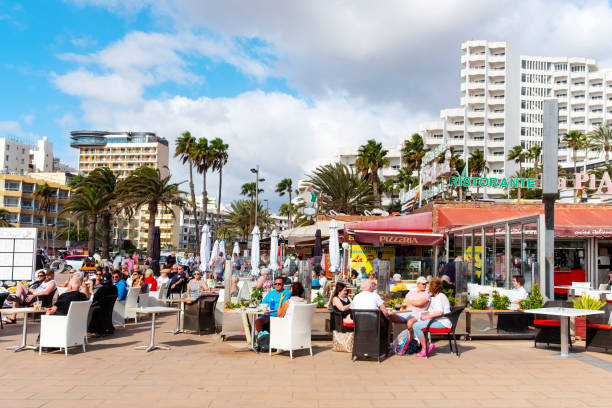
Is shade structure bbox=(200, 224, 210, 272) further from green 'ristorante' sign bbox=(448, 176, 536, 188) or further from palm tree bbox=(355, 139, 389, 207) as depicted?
palm tree bbox=(355, 139, 389, 207)

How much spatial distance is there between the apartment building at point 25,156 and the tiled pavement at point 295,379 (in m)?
123

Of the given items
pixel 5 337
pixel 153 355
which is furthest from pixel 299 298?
pixel 5 337

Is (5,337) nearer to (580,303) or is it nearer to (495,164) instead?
(580,303)

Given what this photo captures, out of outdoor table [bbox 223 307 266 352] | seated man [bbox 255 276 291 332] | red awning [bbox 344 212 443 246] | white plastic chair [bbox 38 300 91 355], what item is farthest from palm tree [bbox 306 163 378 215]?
white plastic chair [bbox 38 300 91 355]

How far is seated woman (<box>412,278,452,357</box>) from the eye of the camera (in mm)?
8852

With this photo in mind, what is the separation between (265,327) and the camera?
9.59m

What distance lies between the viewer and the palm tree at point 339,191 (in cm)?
4691

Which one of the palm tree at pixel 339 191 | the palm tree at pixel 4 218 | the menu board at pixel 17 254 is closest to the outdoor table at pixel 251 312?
the menu board at pixel 17 254

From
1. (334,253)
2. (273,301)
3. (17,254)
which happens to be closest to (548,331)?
(273,301)

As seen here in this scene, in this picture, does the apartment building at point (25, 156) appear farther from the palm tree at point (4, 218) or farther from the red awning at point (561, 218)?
the red awning at point (561, 218)

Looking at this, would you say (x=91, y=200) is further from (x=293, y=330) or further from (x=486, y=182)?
(x=293, y=330)

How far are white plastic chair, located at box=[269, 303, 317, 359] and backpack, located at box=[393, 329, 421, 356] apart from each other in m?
1.41

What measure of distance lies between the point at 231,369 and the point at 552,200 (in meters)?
7.55

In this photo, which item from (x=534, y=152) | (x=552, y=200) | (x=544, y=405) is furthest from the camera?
(x=534, y=152)
